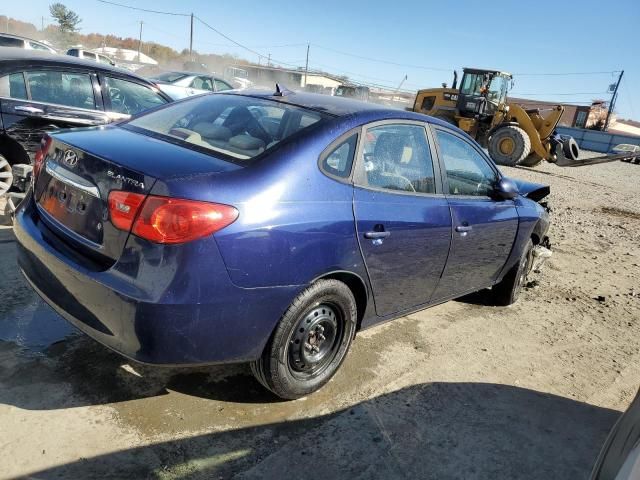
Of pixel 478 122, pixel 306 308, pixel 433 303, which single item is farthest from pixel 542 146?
pixel 306 308

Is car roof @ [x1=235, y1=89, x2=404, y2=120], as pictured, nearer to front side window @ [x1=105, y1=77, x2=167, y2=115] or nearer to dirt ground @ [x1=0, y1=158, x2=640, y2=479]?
dirt ground @ [x1=0, y1=158, x2=640, y2=479]

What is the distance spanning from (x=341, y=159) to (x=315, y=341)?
41.1 inches

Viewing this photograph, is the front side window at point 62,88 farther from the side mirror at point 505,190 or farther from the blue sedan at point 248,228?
the side mirror at point 505,190

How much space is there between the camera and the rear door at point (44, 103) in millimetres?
4945

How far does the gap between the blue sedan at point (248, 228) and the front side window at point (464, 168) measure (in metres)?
0.05

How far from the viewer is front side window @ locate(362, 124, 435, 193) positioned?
3035mm

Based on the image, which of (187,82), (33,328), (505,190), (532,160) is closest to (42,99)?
(33,328)

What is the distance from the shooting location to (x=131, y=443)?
7.94 feet

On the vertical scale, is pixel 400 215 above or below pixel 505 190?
below

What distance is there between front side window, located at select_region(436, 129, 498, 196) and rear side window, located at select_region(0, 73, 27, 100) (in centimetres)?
408

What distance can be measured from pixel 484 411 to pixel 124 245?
2293 mm

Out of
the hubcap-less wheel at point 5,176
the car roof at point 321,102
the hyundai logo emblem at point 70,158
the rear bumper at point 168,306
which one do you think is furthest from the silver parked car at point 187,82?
the rear bumper at point 168,306

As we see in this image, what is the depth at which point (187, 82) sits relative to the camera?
496 inches

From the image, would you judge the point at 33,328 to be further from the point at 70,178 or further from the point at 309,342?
the point at 309,342
